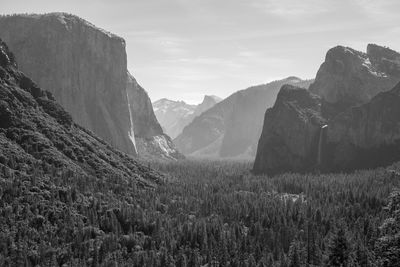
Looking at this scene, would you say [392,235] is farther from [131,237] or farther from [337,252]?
[131,237]

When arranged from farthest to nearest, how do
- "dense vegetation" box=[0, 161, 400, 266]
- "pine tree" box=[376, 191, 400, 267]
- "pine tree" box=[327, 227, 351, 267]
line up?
"dense vegetation" box=[0, 161, 400, 266] → "pine tree" box=[327, 227, 351, 267] → "pine tree" box=[376, 191, 400, 267]

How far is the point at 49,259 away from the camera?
147 metres

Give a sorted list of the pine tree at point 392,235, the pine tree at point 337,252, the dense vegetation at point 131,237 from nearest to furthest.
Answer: the pine tree at point 392,235
the pine tree at point 337,252
the dense vegetation at point 131,237

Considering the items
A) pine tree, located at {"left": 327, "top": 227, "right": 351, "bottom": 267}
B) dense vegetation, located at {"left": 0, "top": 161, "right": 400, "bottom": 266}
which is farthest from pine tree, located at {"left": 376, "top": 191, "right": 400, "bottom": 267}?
dense vegetation, located at {"left": 0, "top": 161, "right": 400, "bottom": 266}

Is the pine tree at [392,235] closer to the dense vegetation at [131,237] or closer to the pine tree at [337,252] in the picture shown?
the pine tree at [337,252]

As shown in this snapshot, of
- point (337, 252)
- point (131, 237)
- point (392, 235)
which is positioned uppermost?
point (392, 235)

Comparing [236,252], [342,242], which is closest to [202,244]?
[236,252]

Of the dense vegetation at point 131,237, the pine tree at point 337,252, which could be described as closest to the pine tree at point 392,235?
the pine tree at point 337,252

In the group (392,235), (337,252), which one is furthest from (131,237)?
(392,235)

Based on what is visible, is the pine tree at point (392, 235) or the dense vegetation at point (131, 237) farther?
the dense vegetation at point (131, 237)

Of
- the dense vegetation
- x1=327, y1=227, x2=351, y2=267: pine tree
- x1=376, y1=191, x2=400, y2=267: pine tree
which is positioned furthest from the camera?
the dense vegetation

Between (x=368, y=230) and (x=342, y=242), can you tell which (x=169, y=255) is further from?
(x=342, y=242)

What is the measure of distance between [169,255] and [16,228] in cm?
4897

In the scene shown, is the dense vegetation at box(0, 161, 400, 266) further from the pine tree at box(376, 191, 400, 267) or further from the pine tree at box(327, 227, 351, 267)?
the pine tree at box(376, 191, 400, 267)
